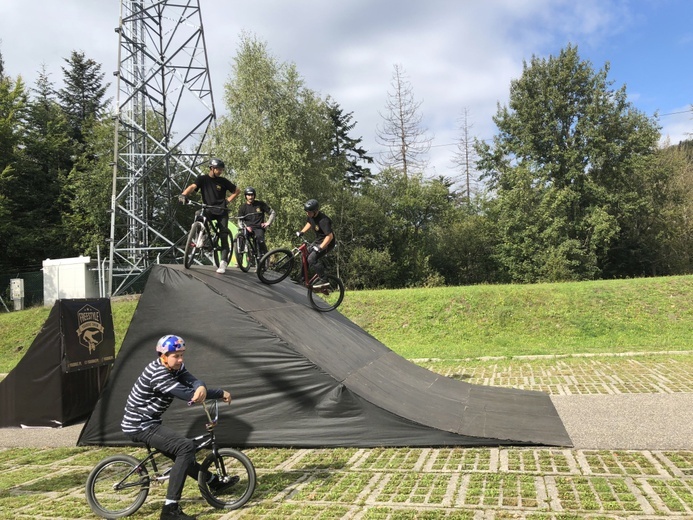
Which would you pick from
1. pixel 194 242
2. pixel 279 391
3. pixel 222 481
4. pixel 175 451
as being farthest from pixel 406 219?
pixel 175 451

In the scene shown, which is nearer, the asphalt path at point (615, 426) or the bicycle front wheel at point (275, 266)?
the asphalt path at point (615, 426)

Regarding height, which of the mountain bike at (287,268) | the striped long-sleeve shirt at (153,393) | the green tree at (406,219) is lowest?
the striped long-sleeve shirt at (153,393)

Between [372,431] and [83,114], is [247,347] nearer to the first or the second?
[372,431]

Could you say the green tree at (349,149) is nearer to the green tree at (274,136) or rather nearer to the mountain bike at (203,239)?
the green tree at (274,136)

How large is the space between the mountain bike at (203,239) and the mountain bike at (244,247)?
708mm

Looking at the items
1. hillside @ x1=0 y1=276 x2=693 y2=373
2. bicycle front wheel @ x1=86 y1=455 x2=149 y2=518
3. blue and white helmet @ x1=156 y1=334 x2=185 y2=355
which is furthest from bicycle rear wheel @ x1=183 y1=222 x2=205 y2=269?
hillside @ x1=0 y1=276 x2=693 y2=373

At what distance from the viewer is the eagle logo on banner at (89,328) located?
9844 mm

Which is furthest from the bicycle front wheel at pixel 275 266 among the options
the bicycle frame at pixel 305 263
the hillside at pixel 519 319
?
the hillside at pixel 519 319

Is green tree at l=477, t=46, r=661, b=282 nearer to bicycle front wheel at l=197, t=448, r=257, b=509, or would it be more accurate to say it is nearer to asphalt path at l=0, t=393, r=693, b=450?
asphalt path at l=0, t=393, r=693, b=450

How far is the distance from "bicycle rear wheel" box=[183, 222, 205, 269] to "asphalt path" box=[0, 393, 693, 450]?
329 cm

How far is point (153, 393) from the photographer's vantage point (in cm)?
480

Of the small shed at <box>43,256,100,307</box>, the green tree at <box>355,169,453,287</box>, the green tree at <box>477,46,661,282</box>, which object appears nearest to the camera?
the small shed at <box>43,256,100,307</box>

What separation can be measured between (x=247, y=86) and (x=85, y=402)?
24447 mm

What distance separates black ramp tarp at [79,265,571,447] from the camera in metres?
6.68
